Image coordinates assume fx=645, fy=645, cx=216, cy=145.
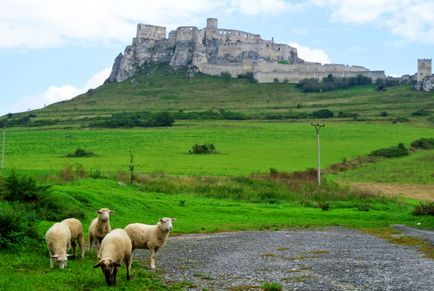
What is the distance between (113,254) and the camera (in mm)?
16328

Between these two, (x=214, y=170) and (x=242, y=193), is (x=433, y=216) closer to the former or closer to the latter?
(x=242, y=193)

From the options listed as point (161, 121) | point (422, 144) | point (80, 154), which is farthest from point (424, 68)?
point (80, 154)

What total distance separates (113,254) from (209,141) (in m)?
70.9

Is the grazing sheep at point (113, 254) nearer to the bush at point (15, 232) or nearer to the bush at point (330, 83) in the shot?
the bush at point (15, 232)

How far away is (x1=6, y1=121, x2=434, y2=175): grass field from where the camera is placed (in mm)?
63094

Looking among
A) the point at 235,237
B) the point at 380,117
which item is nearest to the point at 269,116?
the point at 380,117

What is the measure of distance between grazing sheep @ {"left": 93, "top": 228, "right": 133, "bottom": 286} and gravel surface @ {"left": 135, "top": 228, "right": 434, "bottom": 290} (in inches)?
59.6

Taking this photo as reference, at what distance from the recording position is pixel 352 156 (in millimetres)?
72188

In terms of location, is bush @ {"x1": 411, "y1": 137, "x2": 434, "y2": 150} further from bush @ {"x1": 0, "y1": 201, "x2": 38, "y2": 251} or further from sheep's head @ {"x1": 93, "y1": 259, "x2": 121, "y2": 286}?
sheep's head @ {"x1": 93, "y1": 259, "x2": 121, "y2": 286}

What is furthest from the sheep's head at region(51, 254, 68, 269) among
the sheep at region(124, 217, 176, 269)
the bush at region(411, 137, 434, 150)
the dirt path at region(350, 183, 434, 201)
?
the bush at region(411, 137, 434, 150)

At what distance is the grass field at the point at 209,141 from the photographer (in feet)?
207

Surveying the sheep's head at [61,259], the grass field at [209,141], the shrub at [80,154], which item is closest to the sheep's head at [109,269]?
the sheep's head at [61,259]

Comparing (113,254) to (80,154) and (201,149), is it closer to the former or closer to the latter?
(80,154)

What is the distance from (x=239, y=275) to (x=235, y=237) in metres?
9.85
